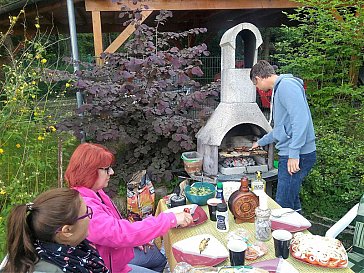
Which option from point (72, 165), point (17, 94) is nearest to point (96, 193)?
point (72, 165)

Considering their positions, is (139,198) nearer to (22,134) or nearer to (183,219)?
(183,219)

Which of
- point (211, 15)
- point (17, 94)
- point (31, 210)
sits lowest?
point (31, 210)

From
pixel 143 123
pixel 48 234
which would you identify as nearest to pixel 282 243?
pixel 48 234

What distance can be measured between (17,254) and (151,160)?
2.63m

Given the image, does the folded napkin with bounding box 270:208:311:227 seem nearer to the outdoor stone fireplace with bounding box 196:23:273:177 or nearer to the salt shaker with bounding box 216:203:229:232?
the salt shaker with bounding box 216:203:229:232

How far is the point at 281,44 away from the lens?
16.3 ft

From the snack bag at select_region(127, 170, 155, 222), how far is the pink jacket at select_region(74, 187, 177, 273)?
0.97 meters

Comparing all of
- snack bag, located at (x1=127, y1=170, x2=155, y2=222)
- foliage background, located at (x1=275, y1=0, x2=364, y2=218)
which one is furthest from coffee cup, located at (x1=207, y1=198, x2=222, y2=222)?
foliage background, located at (x1=275, y1=0, x2=364, y2=218)

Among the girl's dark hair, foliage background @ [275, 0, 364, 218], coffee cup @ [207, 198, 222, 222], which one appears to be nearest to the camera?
the girl's dark hair

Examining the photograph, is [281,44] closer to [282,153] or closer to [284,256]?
[282,153]

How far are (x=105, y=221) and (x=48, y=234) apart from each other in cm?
41

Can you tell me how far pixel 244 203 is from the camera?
6.00 ft

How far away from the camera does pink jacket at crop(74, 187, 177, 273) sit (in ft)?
5.10

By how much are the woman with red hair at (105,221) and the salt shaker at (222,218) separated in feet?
0.67
